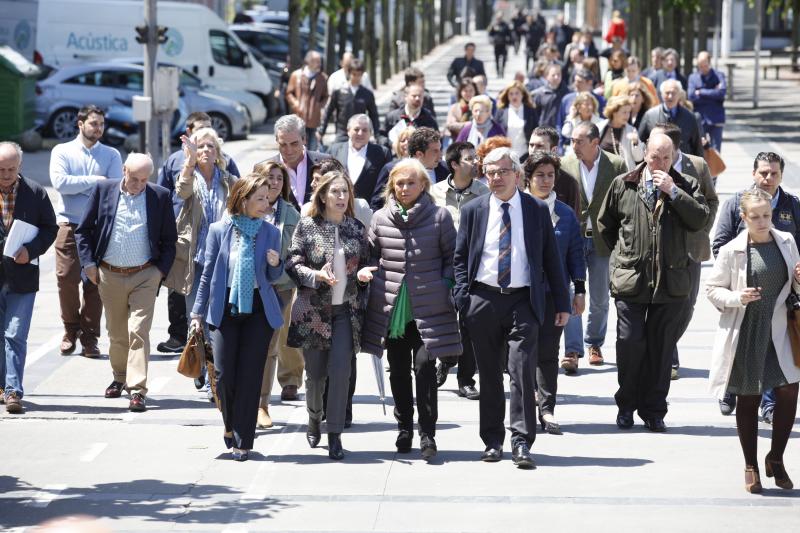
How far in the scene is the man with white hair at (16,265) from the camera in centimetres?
1059

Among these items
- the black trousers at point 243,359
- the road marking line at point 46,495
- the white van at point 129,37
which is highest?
the white van at point 129,37

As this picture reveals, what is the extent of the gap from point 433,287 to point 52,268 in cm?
856

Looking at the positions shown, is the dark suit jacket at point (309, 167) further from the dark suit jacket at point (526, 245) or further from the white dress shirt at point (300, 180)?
the dark suit jacket at point (526, 245)

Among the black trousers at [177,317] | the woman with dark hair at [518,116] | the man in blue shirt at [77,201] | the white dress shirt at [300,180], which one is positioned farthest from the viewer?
the woman with dark hair at [518,116]

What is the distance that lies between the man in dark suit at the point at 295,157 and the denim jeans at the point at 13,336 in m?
1.95

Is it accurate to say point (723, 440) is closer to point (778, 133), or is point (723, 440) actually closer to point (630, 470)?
point (630, 470)

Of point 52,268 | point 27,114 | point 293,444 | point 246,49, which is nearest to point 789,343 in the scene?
point 293,444

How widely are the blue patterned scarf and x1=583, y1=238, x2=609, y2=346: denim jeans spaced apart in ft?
11.7

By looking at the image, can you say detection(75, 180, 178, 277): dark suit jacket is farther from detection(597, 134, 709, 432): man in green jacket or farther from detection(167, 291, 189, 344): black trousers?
detection(597, 134, 709, 432): man in green jacket

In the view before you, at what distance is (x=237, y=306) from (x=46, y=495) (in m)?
1.50

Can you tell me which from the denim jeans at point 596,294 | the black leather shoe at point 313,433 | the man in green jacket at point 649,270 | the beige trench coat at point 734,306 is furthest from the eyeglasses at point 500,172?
the denim jeans at point 596,294

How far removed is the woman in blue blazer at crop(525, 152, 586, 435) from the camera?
386 inches

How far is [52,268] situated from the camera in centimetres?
1686

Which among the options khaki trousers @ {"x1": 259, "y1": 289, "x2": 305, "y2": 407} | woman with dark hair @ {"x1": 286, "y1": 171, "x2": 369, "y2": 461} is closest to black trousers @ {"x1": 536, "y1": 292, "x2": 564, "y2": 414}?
woman with dark hair @ {"x1": 286, "y1": 171, "x2": 369, "y2": 461}
